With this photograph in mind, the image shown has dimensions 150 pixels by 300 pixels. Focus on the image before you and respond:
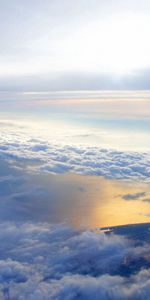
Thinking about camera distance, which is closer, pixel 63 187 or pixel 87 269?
pixel 87 269

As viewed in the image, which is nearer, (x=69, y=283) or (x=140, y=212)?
(x=69, y=283)

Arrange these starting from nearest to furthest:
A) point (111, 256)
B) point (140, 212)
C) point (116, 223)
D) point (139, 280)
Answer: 1. point (139, 280)
2. point (111, 256)
3. point (116, 223)
4. point (140, 212)

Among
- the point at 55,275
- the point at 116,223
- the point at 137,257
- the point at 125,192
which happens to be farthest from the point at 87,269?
the point at 125,192

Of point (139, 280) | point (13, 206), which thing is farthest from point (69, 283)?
point (13, 206)

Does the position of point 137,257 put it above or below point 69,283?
below

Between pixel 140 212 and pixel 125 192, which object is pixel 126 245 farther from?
pixel 125 192

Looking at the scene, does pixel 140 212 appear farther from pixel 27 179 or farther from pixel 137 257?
pixel 27 179

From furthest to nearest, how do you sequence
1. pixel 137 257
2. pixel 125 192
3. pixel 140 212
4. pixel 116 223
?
pixel 125 192
pixel 140 212
pixel 116 223
pixel 137 257

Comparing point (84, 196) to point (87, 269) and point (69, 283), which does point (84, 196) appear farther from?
point (69, 283)

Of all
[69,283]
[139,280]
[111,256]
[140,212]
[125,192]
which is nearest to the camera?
[69,283]
